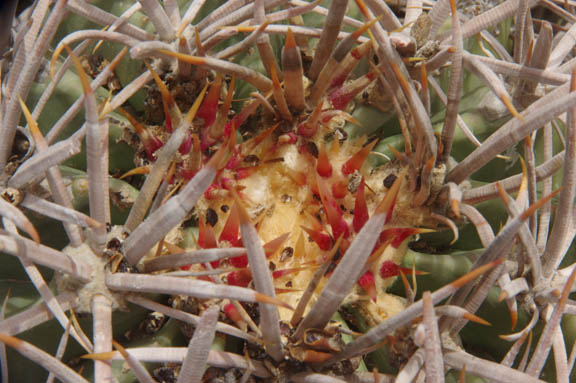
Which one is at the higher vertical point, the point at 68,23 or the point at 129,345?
the point at 68,23

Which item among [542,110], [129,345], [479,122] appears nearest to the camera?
[542,110]

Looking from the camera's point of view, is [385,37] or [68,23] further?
[68,23]

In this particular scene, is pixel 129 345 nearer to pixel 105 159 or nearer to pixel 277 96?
pixel 105 159

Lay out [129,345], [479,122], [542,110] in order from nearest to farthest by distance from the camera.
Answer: [542,110] < [129,345] < [479,122]

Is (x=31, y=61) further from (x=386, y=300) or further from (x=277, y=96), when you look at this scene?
(x=386, y=300)

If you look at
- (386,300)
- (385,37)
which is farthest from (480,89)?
(386,300)

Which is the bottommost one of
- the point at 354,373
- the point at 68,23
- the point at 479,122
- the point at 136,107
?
the point at 354,373
